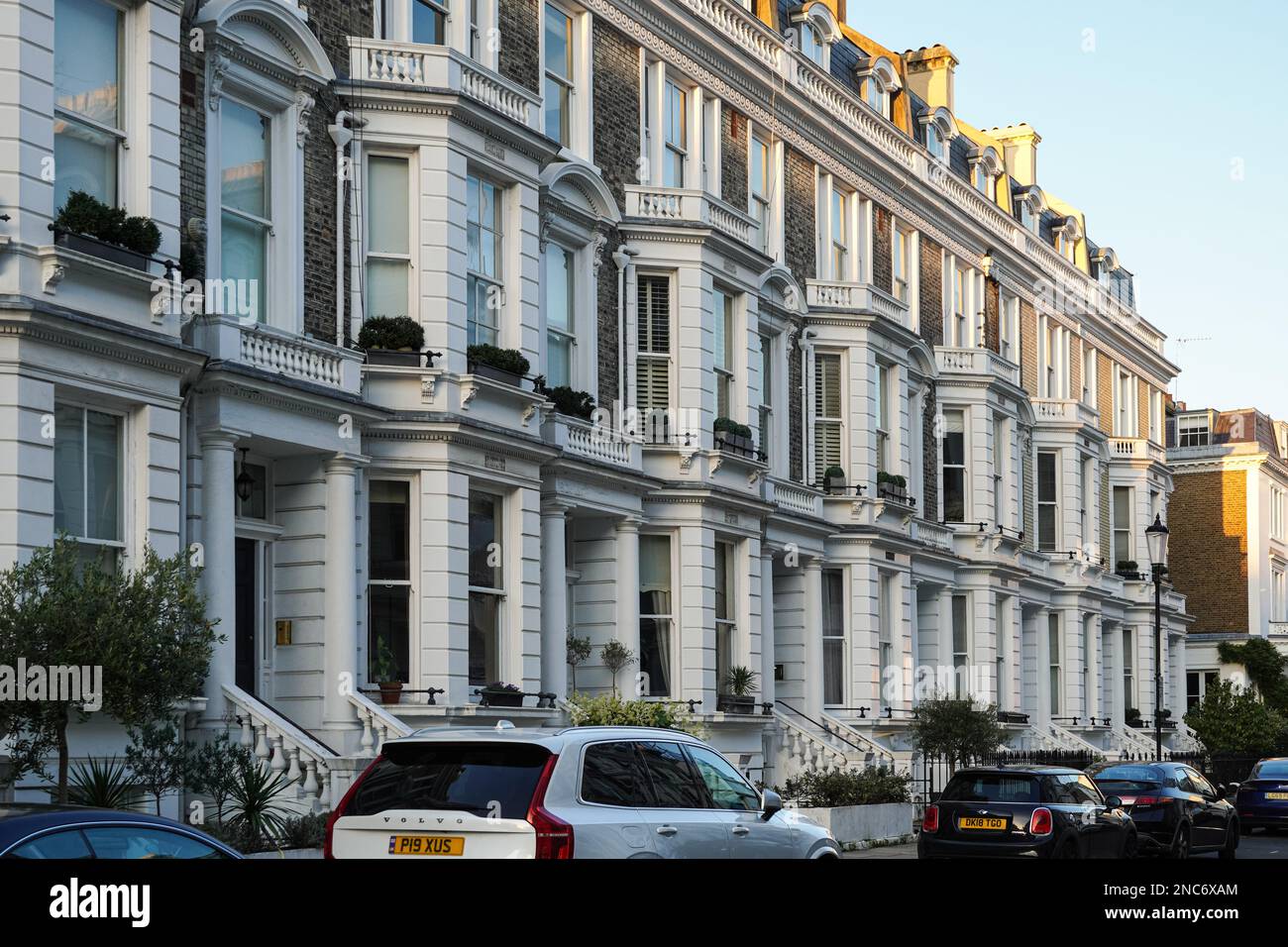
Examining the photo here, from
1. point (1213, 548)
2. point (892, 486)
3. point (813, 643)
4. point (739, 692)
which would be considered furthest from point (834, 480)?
point (1213, 548)

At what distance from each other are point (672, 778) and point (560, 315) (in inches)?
614

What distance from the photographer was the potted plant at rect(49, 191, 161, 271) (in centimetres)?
1677

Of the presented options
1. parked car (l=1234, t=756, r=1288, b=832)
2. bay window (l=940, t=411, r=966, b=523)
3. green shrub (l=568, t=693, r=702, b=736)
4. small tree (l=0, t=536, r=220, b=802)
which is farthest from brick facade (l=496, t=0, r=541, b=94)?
bay window (l=940, t=411, r=966, b=523)

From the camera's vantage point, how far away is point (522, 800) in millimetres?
10734

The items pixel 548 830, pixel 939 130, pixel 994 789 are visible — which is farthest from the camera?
pixel 939 130

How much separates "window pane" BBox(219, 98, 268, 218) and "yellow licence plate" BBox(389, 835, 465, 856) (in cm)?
1125

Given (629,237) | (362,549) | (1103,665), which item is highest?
(629,237)

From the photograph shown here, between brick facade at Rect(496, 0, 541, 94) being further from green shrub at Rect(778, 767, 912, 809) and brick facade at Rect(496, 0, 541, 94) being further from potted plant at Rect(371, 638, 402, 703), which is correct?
green shrub at Rect(778, 767, 912, 809)

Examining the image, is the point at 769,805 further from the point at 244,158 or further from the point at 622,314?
the point at 622,314

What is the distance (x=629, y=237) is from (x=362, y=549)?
29.4ft

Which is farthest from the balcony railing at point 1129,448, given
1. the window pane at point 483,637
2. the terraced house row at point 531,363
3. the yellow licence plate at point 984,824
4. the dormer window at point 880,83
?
the yellow licence plate at point 984,824
